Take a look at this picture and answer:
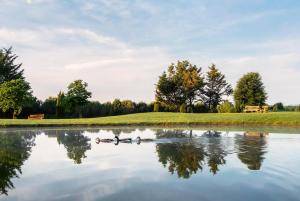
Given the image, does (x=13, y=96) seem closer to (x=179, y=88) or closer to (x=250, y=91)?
(x=179, y=88)

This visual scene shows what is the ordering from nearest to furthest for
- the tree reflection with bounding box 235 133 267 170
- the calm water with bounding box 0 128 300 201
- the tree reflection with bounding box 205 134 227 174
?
the calm water with bounding box 0 128 300 201, the tree reflection with bounding box 205 134 227 174, the tree reflection with bounding box 235 133 267 170

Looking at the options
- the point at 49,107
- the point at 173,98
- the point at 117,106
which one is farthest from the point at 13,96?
the point at 173,98

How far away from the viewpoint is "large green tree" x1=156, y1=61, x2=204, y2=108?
65250mm

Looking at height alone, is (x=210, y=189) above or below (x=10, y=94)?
below

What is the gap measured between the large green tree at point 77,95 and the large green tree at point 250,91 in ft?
84.8

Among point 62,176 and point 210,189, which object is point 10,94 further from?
point 210,189

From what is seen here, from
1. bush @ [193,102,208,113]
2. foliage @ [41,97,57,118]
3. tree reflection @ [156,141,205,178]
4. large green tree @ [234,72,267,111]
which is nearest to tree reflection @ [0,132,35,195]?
tree reflection @ [156,141,205,178]

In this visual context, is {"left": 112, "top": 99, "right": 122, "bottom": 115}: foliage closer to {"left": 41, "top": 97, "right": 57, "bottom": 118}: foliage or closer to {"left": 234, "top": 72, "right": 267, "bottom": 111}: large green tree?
{"left": 41, "top": 97, "right": 57, "bottom": 118}: foliage

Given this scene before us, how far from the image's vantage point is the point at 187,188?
28.3ft

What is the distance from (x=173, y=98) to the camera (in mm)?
66500

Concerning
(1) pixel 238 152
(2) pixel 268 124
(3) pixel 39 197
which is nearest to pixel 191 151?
(1) pixel 238 152

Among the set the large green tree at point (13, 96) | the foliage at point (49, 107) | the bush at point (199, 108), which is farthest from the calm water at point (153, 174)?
the bush at point (199, 108)

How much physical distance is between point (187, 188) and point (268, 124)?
92.9 feet

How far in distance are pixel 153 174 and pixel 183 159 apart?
321cm
